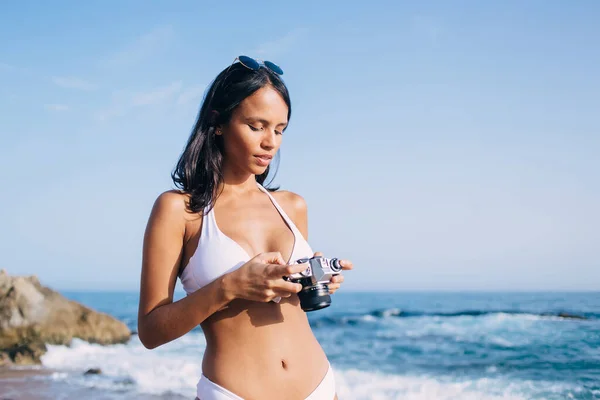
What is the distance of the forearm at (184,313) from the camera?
227 cm

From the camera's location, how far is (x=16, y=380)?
932 centimetres

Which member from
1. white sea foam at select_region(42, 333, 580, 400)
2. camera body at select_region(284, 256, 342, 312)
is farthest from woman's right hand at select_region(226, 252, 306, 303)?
white sea foam at select_region(42, 333, 580, 400)

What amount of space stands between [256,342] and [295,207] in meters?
0.78

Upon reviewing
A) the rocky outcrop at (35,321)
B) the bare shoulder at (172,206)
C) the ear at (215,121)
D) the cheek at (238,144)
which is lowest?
the rocky outcrop at (35,321)

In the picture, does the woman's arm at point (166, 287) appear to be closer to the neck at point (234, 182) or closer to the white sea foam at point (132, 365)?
the neck at point (234, 182)

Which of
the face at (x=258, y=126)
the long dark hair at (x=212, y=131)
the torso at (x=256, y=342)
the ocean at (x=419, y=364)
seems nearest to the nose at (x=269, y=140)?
the face at (x=258, y=126)

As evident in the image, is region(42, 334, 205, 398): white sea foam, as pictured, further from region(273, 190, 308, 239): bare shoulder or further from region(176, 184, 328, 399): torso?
region(176, 184, 328, 399): torso

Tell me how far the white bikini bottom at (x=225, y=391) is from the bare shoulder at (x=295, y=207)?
721mm

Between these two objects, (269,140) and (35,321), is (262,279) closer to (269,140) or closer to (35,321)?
(269,140)

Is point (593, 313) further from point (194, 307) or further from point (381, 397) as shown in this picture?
point (194, 307)

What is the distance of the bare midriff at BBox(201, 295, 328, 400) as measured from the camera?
242 cm

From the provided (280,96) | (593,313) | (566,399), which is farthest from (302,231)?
(593,313)

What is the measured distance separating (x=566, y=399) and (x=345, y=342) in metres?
8.83

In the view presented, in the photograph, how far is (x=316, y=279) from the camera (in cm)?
240
